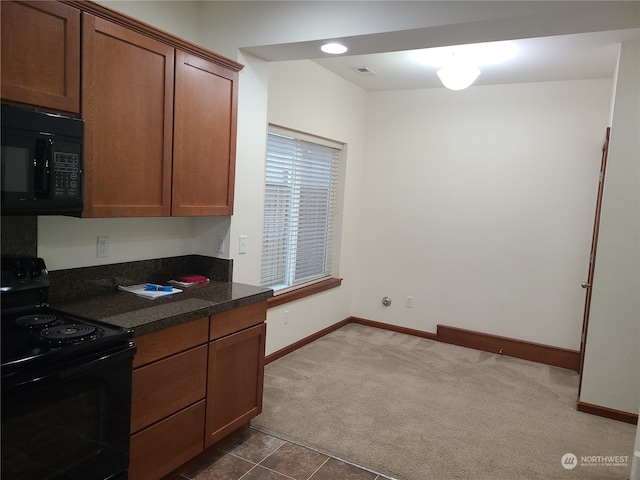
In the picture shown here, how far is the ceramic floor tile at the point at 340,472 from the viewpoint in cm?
247

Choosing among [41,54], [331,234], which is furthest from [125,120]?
[331,234]

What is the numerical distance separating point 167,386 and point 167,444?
288 millimetres

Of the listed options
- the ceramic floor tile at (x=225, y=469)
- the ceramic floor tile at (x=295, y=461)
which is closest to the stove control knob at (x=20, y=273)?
the ceramic floor tile at (x=225, y=469)

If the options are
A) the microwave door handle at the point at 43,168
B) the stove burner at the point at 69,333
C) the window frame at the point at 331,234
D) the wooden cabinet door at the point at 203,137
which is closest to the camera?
the stove burner at the point at 69,333

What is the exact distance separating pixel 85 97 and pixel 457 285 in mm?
3831

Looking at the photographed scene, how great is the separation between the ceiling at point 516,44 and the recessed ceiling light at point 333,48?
5cm

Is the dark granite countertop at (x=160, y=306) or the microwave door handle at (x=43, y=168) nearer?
the microwave door handle at (x=43, y=168)

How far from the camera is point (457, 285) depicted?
4809 mm

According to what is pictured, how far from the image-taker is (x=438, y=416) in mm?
3217

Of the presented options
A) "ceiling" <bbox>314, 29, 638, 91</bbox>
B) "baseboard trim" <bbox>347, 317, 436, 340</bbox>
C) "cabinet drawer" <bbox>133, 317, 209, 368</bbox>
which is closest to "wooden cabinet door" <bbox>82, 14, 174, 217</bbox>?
"cabinet drawer" <bbox>133, 317, 209, 368</bbox>

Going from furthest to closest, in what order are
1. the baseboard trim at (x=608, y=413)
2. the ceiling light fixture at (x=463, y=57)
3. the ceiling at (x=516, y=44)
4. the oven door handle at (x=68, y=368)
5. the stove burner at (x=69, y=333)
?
1. the ceiling light fixture at (x=463, y=57)
2. the baseboard trim at (x=608, y=413)
3. the ceiling at (x=516, y=44)
4. the stove burner at (x=69, y=333)
5. the oven door handle at (x=68, y=368)

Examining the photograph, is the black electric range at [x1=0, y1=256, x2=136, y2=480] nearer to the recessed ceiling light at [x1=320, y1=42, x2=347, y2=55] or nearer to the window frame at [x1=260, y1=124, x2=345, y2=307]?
the recessed ceiling light at [x1=320, y1=42, x2=347, y2=55]

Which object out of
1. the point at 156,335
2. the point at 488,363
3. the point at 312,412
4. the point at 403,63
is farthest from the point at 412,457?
the point at 403,63

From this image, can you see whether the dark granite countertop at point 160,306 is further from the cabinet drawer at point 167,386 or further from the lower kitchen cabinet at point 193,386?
the cabinet drawer at point 167,386
